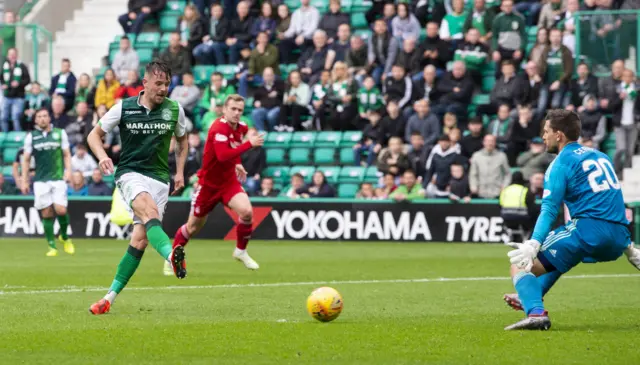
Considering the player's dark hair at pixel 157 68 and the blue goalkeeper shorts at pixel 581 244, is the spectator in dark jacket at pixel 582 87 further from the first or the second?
the blue goalkeeper shorts at pixel 581 244

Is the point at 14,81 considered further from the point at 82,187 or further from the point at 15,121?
the point at 82,187

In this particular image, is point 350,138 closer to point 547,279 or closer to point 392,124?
point 392,124

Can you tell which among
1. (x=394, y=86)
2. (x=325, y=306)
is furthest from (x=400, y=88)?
(x=325, y=306)

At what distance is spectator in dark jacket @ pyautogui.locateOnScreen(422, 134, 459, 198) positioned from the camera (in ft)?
75.8

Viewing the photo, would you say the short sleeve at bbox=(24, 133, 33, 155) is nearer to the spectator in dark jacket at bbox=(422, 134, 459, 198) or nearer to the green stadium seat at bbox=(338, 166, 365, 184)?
the green stadium seat at bbox=(338, 166, 365, 184)

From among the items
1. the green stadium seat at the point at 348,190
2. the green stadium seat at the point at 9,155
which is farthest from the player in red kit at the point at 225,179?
the green stadium seat at the point at 9,155

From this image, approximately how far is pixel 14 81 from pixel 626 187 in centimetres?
1369

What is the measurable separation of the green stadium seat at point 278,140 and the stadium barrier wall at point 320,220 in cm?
252

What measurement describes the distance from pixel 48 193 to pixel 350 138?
756 cm

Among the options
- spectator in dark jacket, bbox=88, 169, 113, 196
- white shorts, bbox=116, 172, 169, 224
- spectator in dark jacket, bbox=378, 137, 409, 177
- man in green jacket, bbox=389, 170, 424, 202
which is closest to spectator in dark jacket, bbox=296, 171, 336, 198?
spectator in dark jacket, bbox=378, 137, 409, 177

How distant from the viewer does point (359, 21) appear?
1067 inches

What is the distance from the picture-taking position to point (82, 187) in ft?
83.5

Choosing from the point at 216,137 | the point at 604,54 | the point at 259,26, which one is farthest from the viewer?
the point at 259,26

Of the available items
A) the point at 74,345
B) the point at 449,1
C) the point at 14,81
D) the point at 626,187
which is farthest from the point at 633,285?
the point at 14,81
